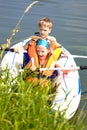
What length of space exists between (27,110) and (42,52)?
250 centimetres

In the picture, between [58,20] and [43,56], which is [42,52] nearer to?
[43,56]

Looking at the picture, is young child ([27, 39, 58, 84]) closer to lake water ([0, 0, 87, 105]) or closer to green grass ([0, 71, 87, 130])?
lake water ([0, 0, 87, 105])

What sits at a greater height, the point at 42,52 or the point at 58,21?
the point at 42,52

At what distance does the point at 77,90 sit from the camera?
5547 mm

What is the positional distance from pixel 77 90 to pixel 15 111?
269cm

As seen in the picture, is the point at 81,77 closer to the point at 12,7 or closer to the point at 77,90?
the point at 77,90

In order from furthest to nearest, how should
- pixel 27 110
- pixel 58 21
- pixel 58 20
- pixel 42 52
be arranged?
pixel 58 20
pixel 58 21
pixel 42 52
pixel 27 110

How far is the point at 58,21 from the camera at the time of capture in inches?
484

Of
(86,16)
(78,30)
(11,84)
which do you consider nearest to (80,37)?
(78,30)

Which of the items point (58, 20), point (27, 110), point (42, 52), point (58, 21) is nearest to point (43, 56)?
point (42, 52)

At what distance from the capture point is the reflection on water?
983 centimetres

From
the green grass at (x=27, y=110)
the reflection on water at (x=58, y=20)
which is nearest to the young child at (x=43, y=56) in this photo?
the reflection on water at (x=58, y=20)

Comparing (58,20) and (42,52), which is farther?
(58,20)

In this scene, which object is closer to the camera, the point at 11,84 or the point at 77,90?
the point at 11,84
